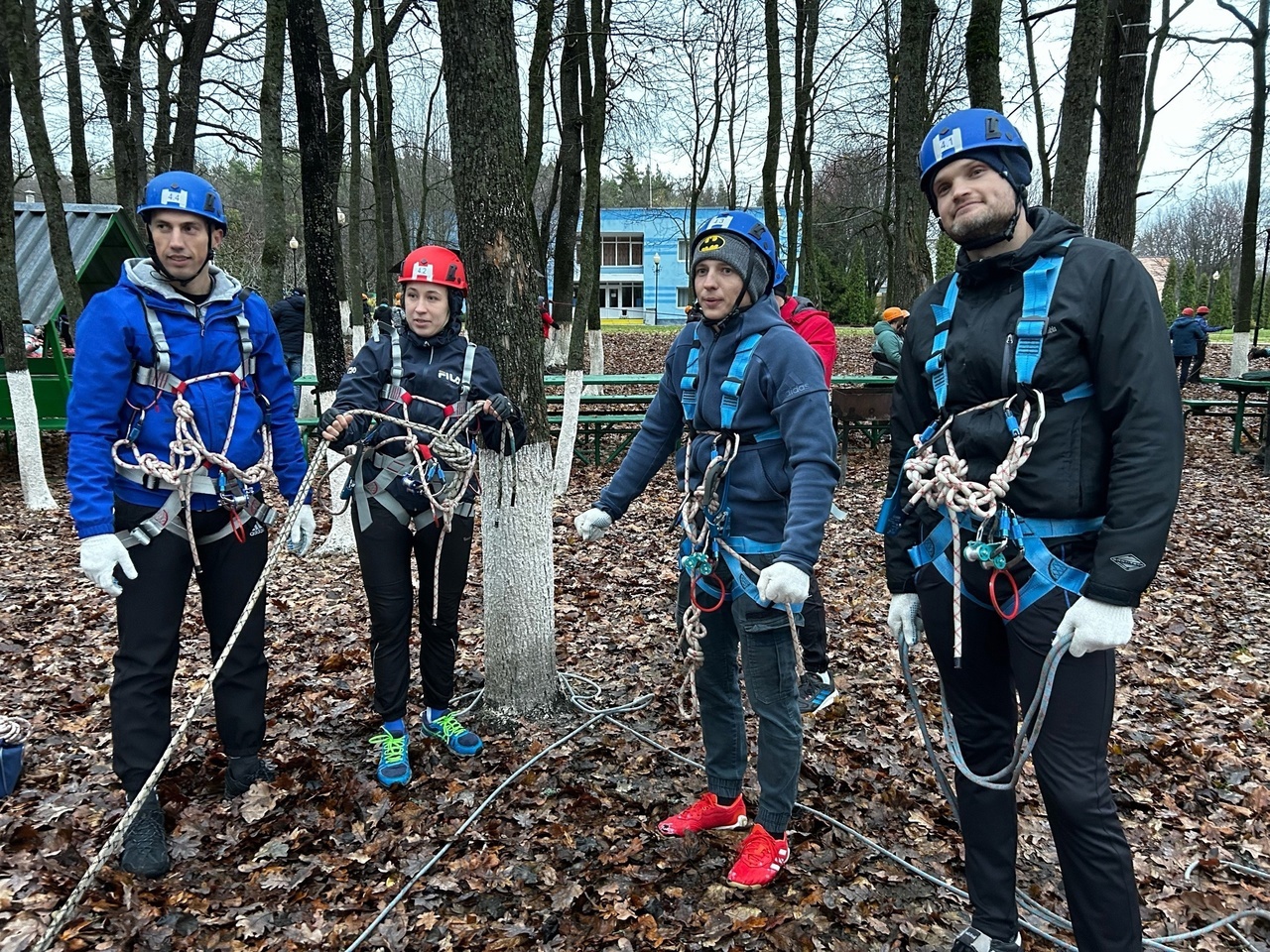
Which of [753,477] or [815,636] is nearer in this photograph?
[753,477]

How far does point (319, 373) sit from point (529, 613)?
3.85 metres

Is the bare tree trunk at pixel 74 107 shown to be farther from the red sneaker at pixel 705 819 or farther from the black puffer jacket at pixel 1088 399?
the black puffer jacket at pixel 1088 399

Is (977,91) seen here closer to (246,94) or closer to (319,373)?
(319,373)

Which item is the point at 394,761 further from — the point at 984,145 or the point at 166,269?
the point at 984,145

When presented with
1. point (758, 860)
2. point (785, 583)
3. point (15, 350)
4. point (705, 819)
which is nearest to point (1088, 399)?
point (785, 583)

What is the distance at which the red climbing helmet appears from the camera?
3.84m

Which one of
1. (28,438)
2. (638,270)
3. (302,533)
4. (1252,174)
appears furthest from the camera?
(638,270)

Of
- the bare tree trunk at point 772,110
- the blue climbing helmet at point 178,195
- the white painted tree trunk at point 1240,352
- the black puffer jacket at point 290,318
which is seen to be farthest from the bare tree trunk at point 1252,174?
the blue climbing helmet at point 178,195

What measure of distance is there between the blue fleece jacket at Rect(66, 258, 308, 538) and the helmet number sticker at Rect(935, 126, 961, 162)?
9.05 ft

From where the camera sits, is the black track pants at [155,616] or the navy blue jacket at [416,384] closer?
the black track pants at [155,616]

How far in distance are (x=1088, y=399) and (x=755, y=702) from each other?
1.61 metres

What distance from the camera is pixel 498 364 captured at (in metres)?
4.26

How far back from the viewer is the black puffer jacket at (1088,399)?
7.26 ft

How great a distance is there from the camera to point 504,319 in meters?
4.21
